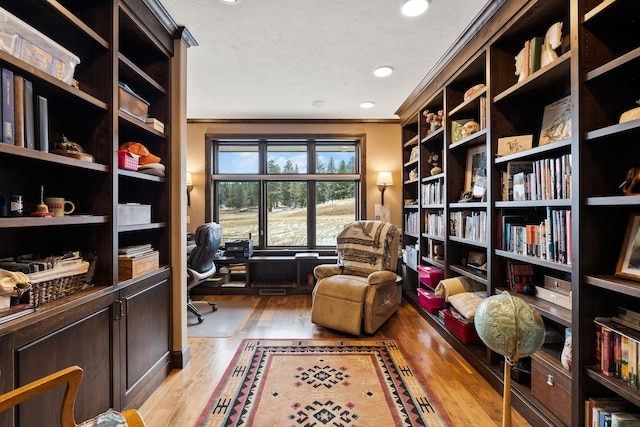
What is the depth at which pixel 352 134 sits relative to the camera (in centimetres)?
459

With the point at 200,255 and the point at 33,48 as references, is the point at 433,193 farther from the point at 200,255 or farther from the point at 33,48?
the point at 33,48

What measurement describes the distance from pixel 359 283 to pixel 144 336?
1848 mm

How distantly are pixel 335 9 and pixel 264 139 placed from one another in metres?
2.76

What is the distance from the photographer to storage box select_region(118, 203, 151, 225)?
71.7 inches

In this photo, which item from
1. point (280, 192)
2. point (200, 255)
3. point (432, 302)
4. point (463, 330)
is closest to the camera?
point (463, 330)

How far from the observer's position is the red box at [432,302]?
3.12 metres

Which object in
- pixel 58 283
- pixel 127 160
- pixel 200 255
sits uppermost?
pixel 127 160

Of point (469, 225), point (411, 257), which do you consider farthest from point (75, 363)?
point (411, 257)

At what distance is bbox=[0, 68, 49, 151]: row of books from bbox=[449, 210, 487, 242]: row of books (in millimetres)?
2746

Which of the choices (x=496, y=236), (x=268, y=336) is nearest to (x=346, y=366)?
(x=268, y=336)

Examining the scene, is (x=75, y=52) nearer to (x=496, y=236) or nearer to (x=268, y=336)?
(x=268, y=336)

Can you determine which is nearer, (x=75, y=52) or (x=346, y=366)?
(x=75, y=52)

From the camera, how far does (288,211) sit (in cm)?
474

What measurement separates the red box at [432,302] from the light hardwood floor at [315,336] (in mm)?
197
